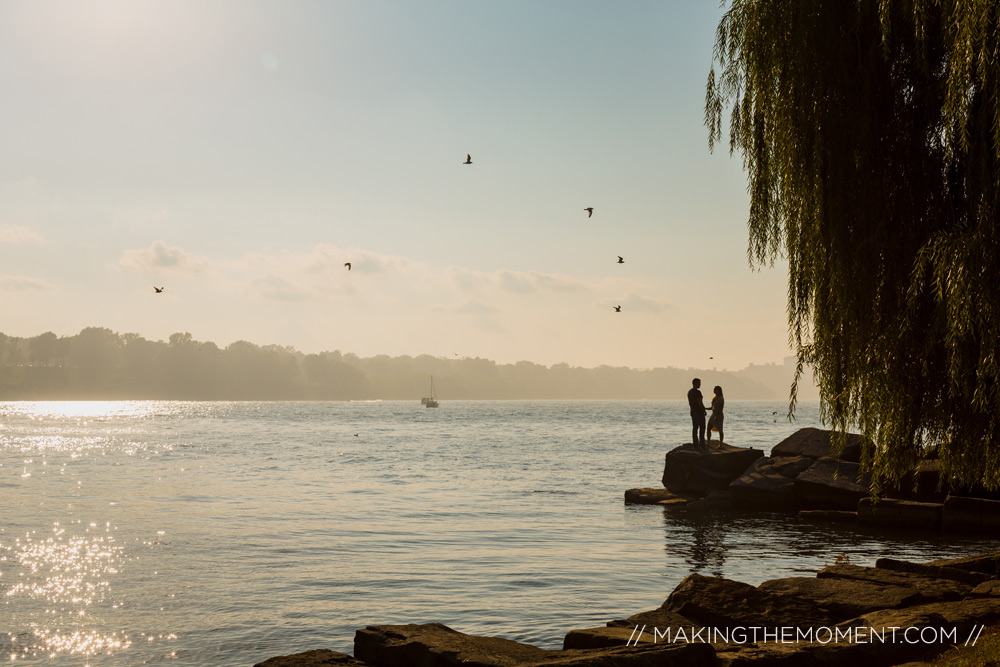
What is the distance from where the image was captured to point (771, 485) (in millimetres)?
25719

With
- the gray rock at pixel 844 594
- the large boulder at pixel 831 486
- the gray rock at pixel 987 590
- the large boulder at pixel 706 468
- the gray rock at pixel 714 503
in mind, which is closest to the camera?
the gray rock at pixel 844 594

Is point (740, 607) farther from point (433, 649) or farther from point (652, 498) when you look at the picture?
point (652, 498)

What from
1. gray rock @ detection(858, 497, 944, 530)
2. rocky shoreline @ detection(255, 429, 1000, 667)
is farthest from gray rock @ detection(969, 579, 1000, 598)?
gray rock @ detection(858, 497, 944, 530)

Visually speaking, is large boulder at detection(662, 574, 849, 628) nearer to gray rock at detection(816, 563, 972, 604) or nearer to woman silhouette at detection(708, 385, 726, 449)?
gray rock at detection(816, 563, 972, 604)

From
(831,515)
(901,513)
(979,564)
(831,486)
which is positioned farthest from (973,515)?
(979,564)

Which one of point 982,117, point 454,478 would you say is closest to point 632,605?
point 982,117

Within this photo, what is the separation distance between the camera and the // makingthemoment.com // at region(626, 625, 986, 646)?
9000mm

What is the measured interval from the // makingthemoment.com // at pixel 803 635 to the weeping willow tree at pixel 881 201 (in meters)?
2.94

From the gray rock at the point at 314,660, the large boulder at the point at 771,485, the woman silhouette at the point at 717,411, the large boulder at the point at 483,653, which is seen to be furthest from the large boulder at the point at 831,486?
the gray rock at the point at 314,660

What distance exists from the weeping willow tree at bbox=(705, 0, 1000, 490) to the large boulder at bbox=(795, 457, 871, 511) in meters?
13.1

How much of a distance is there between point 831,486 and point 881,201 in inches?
610

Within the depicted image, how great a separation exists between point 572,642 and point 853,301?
236 inches

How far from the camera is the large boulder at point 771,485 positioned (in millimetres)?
25516

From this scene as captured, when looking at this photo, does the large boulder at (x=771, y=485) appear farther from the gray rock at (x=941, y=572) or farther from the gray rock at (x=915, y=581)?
the gray rock at (x=915, y=581)
